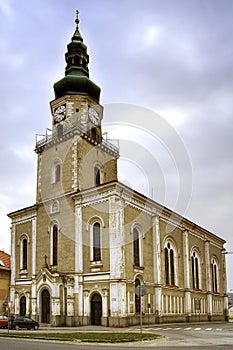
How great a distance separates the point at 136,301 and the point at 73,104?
20498 mm

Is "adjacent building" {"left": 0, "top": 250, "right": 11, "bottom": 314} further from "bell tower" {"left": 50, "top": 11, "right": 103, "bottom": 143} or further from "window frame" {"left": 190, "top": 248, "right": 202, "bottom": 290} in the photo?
"window frame" {"left": 190, "top": 248, "right": 202, "bottom": 290}

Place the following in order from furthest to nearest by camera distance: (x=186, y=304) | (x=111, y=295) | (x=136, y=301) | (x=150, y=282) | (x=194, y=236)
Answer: (x=194, y=236)
(x=186, y=304)
(x=150, y=282)
(x=136, y=301)
(x=111, y=295)

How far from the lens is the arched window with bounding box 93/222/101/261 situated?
128 ft

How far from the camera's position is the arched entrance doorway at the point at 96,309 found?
124 ft

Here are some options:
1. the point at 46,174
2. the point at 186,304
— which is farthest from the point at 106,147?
the point at 186,304

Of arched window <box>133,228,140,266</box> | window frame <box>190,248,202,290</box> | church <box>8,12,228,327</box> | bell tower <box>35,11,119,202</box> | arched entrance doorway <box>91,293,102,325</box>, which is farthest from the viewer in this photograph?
window frame <box>190,248,202,290</box>

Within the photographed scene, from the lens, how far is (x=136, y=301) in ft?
128

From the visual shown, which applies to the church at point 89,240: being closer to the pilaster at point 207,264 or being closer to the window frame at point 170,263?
the window frame at point 170,263

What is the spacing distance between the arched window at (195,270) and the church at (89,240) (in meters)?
0.24

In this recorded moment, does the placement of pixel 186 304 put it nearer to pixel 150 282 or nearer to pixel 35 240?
pixel 150 282

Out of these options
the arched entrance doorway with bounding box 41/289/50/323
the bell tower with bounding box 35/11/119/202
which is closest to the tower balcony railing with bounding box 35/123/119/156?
the bell tower with bounding box 35/11/119/202

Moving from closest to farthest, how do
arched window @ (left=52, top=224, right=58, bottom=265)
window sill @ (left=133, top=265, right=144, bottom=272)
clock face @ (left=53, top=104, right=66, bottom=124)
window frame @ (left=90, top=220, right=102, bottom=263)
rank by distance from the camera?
window frame @ (left=90, top=220, right=102, bottom=263), window sill @ (left=133, top=265, right=144, bottom=272), arched window @ (left=52, top=224, right=58, bottom=265), clock face @ (left=53, top=104, right=66, bottom=124)

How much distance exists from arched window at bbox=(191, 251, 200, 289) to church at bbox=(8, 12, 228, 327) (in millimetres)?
240

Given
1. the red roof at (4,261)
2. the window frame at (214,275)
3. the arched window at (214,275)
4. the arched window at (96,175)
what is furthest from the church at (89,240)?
the arched window at (214,275)
